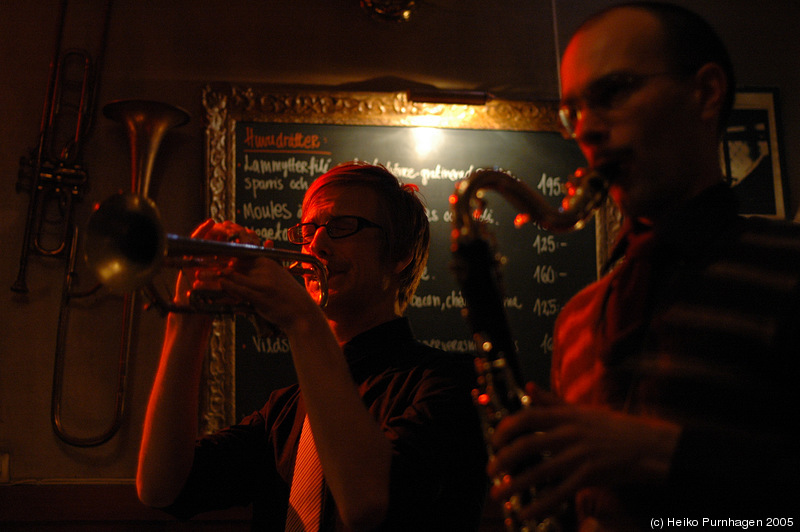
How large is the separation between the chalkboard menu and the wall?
6.3 inches

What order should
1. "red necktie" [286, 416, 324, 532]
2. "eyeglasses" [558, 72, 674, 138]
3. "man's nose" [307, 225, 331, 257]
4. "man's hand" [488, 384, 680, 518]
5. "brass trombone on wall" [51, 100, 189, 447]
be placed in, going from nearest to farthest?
"man's hand" [488, 384, 680, 518] < "eyeglasses" [558, 72, 674, 138] < "red necktie" [286, 416, 324, 532] < "man's nose" [307, 225, 331, 257] < "brass trombone on wall" [51, 100, 189, 447]

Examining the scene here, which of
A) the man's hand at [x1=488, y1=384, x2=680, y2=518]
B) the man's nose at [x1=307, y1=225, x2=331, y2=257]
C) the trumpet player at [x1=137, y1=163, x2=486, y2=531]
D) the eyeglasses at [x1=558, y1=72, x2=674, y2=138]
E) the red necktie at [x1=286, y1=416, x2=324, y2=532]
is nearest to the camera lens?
the man's hand at [x1=488, y1=384, x2=680, y2=518]

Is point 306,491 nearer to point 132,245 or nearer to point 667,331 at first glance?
point 132,245

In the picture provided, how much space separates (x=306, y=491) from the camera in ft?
4.65

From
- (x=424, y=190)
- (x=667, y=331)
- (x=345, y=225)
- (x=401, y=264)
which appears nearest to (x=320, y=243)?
(x=345, y=225)

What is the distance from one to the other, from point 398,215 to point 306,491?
2.35 ft

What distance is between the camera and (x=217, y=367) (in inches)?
98.2

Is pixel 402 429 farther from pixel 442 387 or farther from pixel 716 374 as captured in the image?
pixel 716 374

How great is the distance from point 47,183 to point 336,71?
1.23 meters

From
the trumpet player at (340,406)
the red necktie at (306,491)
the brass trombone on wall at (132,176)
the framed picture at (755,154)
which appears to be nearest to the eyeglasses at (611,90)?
the trumpet player at (340,406)

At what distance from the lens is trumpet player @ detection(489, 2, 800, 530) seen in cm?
76

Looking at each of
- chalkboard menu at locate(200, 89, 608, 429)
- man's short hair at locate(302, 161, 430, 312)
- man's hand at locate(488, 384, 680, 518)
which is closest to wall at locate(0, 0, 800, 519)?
chalkboard menu at locate(200, 89, 608, 429)

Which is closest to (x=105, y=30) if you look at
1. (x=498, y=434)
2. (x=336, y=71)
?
(x=336, y=71)

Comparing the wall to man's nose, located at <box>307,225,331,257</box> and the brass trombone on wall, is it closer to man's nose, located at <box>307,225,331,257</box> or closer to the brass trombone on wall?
the brass trombone on wall
